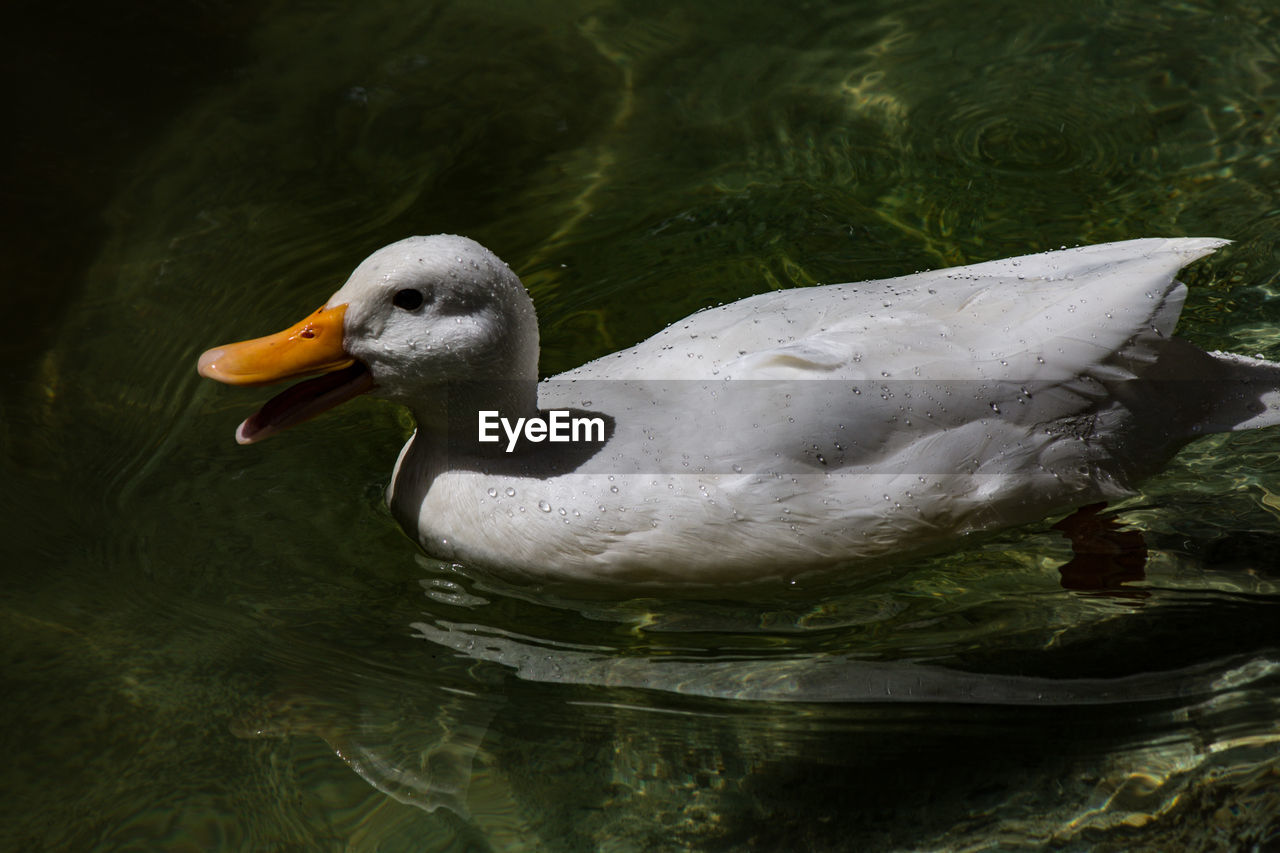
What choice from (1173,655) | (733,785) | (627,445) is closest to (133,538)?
(627,445)

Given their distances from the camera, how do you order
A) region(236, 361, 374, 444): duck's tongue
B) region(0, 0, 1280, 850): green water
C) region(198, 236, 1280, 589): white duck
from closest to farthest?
region(0, 0, 1280, 850): green water → region(198, 236, 1280, 589): white duck → region(236, 361, 374, 444): duck's tongue

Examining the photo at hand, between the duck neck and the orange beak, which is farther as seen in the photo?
the duck neck

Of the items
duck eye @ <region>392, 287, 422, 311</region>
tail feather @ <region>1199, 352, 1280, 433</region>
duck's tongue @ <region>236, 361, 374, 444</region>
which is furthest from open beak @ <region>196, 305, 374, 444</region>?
tail feather @ <region>1199, 352, 1280, 433</region>

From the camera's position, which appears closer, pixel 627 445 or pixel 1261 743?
pixel 1261 743

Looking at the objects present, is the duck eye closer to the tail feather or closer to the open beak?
the open beak

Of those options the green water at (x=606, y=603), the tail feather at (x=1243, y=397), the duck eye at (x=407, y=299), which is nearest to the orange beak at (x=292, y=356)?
the duck eye at (x=407, y=299)

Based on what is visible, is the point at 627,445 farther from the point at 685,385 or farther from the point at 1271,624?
the point at 1271,624

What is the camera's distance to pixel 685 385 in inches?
133

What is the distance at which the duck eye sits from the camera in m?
3.20

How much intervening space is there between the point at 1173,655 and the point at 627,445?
4.98 ft

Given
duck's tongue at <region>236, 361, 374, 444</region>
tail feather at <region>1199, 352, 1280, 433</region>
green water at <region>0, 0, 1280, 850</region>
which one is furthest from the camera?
tail feather at <region>1199, 352, 1280, 433</region>

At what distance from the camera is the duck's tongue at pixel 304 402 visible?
3307 millimetres

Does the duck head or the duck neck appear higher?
the duck head

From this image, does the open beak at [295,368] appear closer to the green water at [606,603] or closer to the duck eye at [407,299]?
the duck eye at [407,299]
